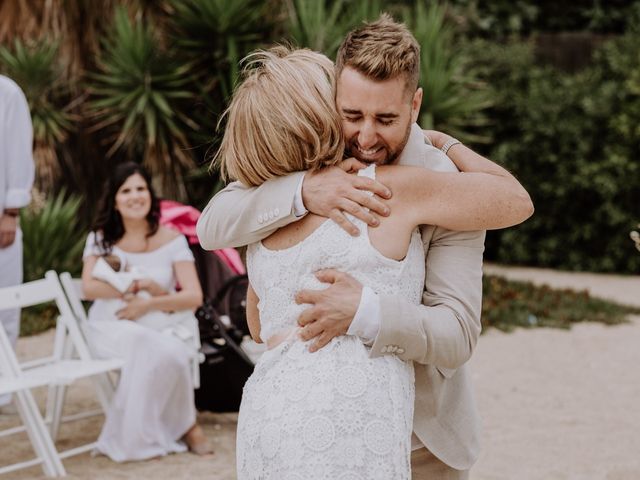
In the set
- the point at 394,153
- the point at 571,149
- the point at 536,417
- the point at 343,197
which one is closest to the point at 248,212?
the point at 343,197

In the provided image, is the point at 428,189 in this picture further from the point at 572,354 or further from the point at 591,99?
the point at 591,99

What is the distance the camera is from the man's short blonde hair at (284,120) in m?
2.09

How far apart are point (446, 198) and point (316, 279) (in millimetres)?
312

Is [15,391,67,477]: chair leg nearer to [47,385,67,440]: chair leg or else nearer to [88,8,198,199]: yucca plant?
[47,385,67,440]: chair leg

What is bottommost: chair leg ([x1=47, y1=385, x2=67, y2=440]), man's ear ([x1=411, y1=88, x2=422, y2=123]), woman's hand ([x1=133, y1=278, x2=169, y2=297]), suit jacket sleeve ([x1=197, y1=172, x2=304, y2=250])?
chair leg ([x1=47, y1=385, x2=67, y2=440])

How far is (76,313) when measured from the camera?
5.81 m

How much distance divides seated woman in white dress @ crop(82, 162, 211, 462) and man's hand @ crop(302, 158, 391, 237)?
3.56 meters

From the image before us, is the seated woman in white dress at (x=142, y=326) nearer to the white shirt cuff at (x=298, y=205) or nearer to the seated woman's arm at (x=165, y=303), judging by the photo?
the seated woman's arm at (x=165, y=303)

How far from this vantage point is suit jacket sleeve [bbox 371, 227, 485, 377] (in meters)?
2.06

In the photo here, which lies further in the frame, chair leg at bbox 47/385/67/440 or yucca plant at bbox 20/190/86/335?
yucca plant at bbox 20/190/86/335

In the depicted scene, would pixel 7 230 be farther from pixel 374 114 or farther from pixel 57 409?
pixel 374 114

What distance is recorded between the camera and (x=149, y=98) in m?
9.97

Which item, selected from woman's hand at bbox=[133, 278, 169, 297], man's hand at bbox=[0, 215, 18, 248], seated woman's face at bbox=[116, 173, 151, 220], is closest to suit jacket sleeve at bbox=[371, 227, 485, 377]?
woman's hand at bbox=[133, 278, 169, 297]

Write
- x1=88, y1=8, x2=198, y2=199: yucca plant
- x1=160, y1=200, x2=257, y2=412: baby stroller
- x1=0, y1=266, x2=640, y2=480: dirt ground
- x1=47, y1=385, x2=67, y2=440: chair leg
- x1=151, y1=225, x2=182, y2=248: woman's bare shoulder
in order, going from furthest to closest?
x1=88, y1=8, x2=198, y2=199: yucca plant
x1=151, y1=225, x2=182, y2=248: woman's bare shoulder
x1=160, y1=200, x2=257, y2=412: baby stroller
x1=47, y1=385, x2=67, y2=440: chair leg
x1=0, y1=266, x2=640, y2=480: dirt ground
